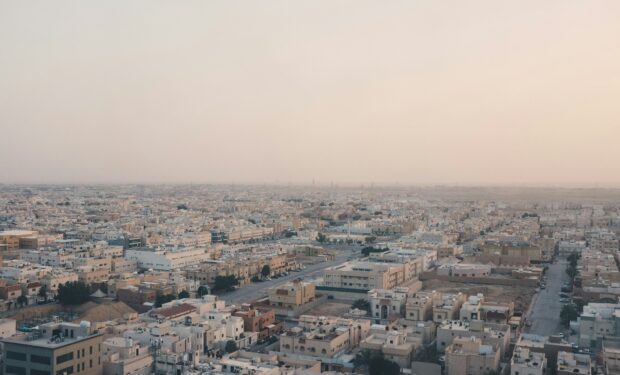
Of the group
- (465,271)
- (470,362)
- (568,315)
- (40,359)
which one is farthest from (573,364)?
(465,271)

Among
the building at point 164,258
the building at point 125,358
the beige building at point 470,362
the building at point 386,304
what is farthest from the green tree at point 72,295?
the beige building at point 470,362

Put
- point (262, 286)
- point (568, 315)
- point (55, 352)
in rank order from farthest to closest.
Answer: point (262, 286) → point (568, 315) → point (55, 352)

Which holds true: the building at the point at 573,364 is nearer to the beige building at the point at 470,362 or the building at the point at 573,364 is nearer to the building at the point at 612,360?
the building at the point at 612,360

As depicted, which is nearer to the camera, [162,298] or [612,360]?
[612,360]

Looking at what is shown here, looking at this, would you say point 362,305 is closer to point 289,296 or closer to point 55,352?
point 289,296

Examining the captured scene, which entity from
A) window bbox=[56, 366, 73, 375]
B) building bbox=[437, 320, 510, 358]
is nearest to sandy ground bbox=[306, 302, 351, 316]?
building bbox=[437, 320, 510, 358]

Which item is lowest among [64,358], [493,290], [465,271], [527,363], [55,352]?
[493,290]

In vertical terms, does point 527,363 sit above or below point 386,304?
above
